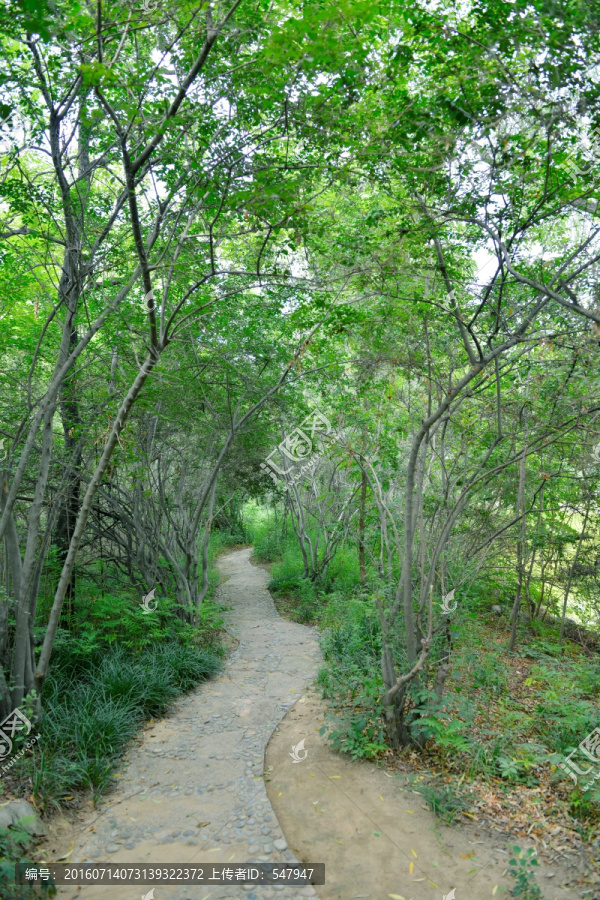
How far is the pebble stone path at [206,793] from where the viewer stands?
10.3ft

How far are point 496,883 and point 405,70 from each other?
5.01 metres

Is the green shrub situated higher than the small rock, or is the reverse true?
the small rock

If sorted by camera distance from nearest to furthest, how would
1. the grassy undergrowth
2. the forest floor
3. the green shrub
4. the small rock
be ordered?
the forest floor
the small rock
the green shrub
the grassy undergrowth

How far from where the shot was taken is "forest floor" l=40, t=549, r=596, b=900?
2926 millimetres

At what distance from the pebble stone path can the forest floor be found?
0.01 metres

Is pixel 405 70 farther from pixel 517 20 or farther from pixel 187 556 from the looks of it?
pixel 187 556

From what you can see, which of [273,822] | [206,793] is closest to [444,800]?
[273,822]

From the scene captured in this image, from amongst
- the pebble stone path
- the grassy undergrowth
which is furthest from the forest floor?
the grassy undergrowth

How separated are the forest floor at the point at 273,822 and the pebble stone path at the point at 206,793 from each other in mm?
10

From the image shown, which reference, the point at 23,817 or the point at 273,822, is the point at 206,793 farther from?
the point at 23,817

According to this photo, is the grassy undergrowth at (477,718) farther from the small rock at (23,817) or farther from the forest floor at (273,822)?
the small rock at (23,817)

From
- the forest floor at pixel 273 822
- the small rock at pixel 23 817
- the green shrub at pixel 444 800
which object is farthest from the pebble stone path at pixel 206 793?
the green shrub at pixel 444 800

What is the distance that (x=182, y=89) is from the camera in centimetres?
288

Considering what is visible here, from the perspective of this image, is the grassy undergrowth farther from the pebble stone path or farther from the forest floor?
the pebble stone path
